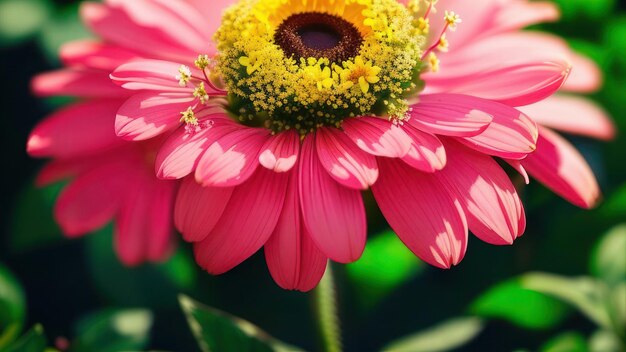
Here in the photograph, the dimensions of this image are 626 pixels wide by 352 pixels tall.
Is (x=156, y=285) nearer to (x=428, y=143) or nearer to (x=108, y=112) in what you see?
(x=108, y=112)

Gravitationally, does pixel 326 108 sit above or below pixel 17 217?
above

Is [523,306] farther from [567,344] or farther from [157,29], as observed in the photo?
[157,29]

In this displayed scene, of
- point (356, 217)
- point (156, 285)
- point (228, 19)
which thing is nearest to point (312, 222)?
point (356, 217)

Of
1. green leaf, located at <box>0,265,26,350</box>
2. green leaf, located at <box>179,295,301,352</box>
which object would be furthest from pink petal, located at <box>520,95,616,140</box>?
green leaf, located at <box>0,265,26,350</box>

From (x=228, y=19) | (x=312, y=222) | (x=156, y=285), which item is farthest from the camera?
(x=156, y=285)

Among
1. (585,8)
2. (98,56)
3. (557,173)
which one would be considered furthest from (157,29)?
(585,8)

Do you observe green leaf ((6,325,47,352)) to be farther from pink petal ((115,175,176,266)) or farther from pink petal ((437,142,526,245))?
pink petal ((437,142,526,245))

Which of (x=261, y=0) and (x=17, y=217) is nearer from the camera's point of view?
(x=261, y=0)
